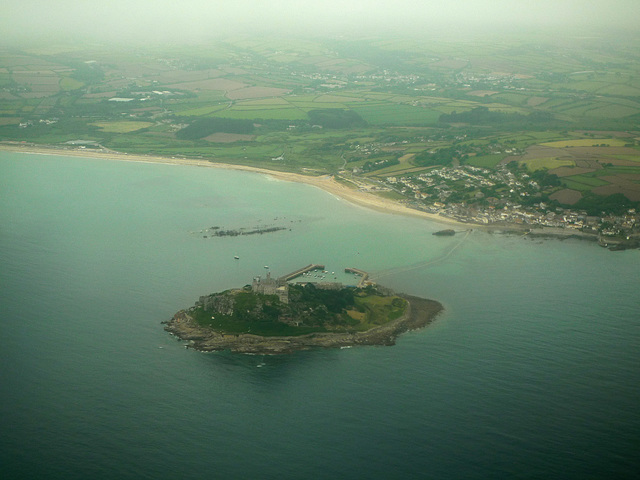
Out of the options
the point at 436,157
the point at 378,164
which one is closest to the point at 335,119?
the point at 378,164

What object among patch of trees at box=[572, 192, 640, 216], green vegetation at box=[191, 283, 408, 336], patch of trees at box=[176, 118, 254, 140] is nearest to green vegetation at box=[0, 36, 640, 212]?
patch of trees at box=[176, 118, 254, 140]

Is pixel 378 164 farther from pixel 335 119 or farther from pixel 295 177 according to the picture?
pixel 335 119

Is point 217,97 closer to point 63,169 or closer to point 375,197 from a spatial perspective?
point 63,169

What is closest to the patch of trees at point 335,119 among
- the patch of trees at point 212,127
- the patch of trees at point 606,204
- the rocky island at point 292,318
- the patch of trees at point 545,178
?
the patch of trees at point 212,127

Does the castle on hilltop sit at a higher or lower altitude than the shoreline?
lower

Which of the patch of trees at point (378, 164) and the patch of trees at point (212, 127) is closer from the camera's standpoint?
the patch of trees at point (378, 164)

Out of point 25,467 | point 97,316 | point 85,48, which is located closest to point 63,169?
point 97,316

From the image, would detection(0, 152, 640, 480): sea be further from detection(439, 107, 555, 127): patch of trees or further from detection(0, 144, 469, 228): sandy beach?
detection(439, 107, 555, 127): patch of trees

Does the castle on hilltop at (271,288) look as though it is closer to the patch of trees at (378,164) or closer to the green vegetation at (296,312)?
the green vegetation at (296,312)
